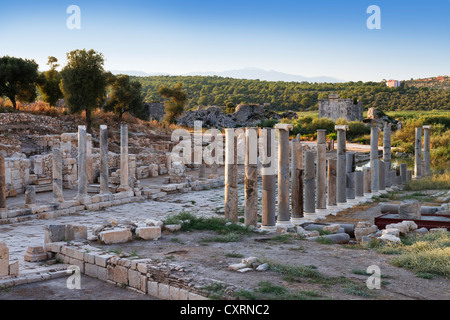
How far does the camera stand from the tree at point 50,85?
3984cm

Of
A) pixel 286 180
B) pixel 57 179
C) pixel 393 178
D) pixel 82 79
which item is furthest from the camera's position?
pixel 82 79

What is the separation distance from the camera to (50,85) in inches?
1576

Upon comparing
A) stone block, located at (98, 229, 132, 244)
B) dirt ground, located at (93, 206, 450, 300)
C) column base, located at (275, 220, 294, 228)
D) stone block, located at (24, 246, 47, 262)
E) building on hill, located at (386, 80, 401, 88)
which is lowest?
column base, located at (275, 220, 294, 228)

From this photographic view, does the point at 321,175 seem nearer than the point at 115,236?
No

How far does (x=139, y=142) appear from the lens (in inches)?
1358

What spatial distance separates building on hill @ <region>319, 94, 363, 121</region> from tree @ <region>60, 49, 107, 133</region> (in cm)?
2992

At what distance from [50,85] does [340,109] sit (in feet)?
101

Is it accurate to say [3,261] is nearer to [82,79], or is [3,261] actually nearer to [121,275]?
[121,275]

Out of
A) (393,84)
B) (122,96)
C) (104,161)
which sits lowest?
(104,161)

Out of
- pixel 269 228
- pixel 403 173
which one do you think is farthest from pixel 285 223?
pixel 403 173

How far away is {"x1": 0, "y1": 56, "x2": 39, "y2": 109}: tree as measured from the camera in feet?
117

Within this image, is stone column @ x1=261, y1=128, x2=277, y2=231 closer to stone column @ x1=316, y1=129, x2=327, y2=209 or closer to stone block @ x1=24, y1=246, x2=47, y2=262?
stone column @ x1=316, y1=129, x2=327, y2=209

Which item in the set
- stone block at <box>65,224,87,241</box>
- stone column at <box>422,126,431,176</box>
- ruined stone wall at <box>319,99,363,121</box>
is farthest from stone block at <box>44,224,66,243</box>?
ruined stone wall at <box>319,99,363,121</box>

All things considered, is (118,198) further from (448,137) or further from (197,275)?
(448,137)
